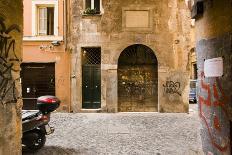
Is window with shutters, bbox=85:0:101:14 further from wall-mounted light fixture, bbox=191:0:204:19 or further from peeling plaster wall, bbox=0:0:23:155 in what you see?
peeling plaster wall, bbox=0:0:23:155

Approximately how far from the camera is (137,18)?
18.4 metres

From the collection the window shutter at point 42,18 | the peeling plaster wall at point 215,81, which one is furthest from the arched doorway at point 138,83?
the peeling plaster wall at point 215,81

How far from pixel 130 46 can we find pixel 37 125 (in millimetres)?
10953

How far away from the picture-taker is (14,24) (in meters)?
5.95

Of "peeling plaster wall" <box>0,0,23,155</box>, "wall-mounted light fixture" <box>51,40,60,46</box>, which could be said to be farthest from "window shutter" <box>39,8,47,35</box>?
"peeling plaster wall" <box>0,0,23,155</box>

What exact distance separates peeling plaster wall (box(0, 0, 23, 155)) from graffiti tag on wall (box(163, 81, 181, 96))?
1279 cm

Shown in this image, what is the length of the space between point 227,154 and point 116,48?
1318 centimetres

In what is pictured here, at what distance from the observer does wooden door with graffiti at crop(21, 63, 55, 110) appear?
18.3 meters

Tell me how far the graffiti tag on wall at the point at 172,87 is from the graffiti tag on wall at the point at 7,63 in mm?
12957

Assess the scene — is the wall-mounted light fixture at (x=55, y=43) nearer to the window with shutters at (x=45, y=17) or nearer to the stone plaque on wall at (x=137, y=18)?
the window with shutters at (x=45, y=17)

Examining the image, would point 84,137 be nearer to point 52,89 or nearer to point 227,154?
point 227,154

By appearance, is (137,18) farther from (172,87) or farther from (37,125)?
(37,125)

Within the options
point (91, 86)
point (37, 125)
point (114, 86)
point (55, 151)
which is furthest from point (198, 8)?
point (91, 86)

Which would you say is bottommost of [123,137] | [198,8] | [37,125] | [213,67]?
[123,137]
